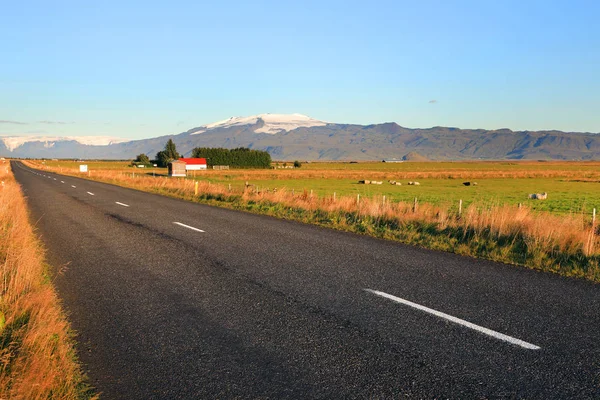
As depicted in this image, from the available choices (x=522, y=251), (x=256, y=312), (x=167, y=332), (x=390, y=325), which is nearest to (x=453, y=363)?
(x=390, y=325)

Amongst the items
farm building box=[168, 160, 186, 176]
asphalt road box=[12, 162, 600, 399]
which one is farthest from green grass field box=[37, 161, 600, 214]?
asphalt road box=[12, 162, 600, 399]

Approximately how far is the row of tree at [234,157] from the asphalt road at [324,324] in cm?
10802

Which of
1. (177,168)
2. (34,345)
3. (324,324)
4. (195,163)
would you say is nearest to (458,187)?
(177,168)

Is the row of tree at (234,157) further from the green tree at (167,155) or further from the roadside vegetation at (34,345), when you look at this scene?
the roadside vegetation at (34,345)

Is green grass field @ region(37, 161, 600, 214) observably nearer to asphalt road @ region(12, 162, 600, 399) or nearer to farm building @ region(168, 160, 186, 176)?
farm building @ region(168, 160, 186, 176)

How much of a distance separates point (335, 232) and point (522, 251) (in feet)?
15.3

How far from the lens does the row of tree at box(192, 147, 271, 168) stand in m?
116

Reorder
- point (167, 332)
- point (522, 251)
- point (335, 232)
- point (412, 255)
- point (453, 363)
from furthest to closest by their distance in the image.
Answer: point (335, 232) → point (522, 251) → point (412, 255) → point (167, 332) → point (453, 363)

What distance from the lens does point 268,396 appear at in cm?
380

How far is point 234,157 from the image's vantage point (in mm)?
119250

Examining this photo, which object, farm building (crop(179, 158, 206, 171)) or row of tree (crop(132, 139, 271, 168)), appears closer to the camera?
farm building (crop(179, 158, 206, 171))

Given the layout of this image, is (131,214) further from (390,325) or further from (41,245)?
(390,325)

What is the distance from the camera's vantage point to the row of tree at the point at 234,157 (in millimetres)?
116188

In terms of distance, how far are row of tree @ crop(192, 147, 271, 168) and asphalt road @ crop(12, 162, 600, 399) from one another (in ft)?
354
